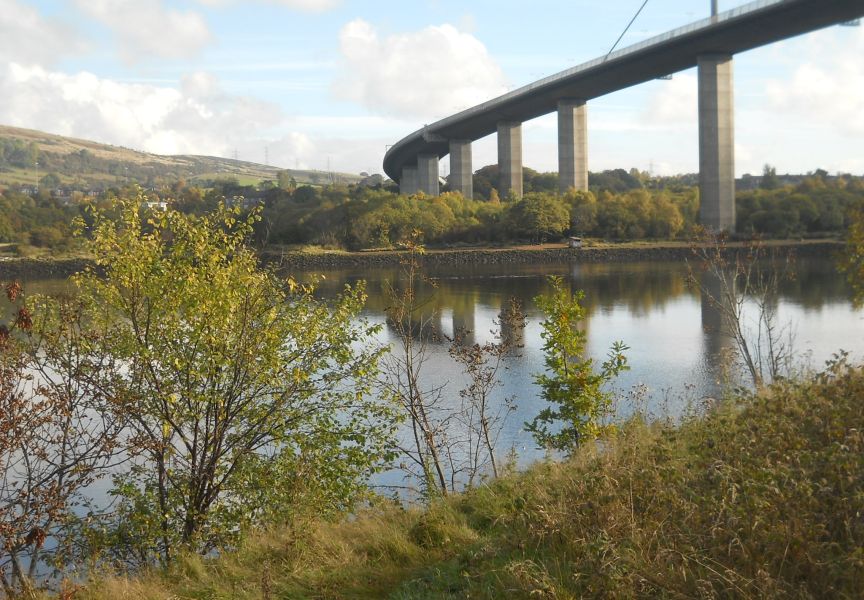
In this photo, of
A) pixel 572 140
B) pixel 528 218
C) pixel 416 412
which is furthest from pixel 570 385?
pixel 528 218

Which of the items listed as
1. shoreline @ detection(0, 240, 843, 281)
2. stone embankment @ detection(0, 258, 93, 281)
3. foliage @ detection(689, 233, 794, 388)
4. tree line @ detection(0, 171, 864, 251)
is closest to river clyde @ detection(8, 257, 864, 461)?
foliage @ detection(689, 233, 794, 388)

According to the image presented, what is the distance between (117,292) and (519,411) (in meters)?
8.39

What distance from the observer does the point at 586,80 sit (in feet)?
197

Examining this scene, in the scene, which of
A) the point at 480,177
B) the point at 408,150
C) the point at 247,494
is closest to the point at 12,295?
the point at 247,494

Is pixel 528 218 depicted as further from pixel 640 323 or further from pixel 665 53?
pixel 640 323

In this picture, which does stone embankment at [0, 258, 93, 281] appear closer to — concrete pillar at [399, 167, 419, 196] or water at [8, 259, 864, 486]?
water at [8, 259, 864, 486]

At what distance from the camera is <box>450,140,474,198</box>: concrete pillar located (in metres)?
83.5

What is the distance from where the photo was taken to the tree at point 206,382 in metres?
8.72

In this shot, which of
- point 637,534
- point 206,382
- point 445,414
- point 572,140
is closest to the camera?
point 637,534

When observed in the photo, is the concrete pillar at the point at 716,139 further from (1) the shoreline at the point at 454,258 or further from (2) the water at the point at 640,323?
(1) the shoreline at the point at 454,258

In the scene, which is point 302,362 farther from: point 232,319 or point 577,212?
point 577,212

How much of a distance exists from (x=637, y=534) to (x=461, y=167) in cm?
8177

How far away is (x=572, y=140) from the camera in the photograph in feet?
215

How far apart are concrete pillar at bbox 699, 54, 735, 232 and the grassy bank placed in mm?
46911
